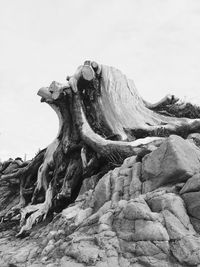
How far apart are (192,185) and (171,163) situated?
3.05 ft

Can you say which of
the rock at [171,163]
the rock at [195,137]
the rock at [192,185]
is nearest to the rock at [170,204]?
the rock at [192,185]

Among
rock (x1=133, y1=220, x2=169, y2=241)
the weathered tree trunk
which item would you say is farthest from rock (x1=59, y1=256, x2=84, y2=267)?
the weathered tree trunk

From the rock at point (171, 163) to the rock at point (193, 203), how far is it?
70 cm

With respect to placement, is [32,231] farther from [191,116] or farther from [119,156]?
[191,116]

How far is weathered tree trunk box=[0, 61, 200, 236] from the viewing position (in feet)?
35.8

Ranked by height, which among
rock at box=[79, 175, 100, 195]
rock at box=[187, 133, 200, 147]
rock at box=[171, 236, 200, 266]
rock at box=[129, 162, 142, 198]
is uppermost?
rock at box=[187, 133, 200, 147]

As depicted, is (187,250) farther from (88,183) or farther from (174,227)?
(88,183)

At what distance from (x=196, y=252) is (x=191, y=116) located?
34.3 ft

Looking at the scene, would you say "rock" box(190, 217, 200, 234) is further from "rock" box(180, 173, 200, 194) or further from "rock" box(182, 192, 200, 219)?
"rock" box(180, 173, 200, 194)

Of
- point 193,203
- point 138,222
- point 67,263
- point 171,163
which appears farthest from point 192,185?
point 67,263

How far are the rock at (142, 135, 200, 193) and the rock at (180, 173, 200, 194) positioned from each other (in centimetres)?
40

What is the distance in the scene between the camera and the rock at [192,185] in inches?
230

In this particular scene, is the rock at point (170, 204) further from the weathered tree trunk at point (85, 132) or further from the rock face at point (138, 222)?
the weathered tree trunk at point (85, 132)

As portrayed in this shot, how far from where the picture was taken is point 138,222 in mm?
5641
